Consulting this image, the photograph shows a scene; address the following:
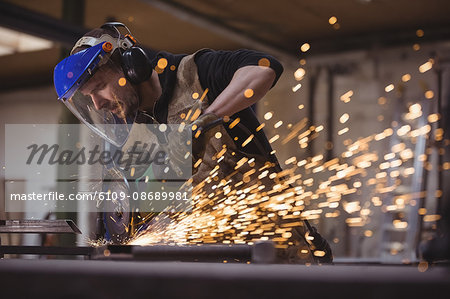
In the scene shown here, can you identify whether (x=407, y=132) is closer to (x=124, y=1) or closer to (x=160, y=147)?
(x=124, y=1)

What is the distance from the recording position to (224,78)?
141 centimetres

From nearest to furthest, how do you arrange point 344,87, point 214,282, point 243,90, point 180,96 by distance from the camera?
point 214,282
point 243,90
point 180,96
point 344,87

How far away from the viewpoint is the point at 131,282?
372 millimetres

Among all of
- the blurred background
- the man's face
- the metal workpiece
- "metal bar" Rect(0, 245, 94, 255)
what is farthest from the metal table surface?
the blurred background

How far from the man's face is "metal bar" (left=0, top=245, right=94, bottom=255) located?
1.53ft

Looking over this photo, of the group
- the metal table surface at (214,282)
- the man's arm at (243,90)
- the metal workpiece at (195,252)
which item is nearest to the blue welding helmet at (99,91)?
the man's arm at (243,90)

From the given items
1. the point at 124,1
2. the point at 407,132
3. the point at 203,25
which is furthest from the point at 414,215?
the point at 124,1

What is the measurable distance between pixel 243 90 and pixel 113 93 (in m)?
0.32

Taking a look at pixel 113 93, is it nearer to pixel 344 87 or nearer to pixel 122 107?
pixel 122 107

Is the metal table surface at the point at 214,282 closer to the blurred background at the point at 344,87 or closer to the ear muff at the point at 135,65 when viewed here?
the ear muff at the point at 135,65

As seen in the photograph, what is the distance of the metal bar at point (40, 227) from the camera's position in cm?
109

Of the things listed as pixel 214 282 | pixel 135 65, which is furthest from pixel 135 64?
pixel 214 282

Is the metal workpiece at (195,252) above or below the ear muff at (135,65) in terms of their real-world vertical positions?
below

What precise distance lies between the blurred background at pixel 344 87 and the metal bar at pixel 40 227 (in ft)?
6.65
